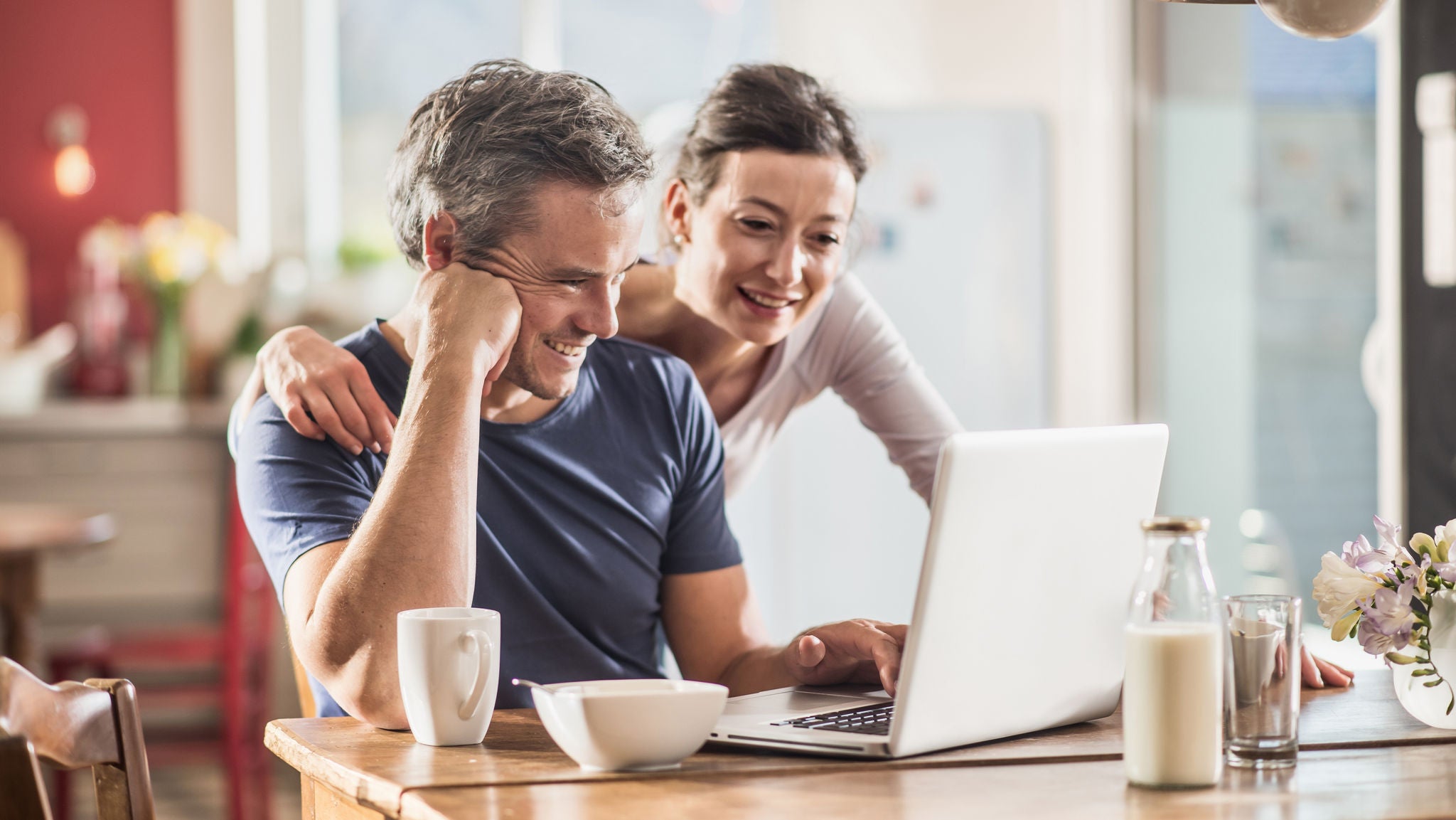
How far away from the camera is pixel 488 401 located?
154 centimetres

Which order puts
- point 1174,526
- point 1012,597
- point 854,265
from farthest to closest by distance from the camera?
point 854,265 < point 1012,597 < point 1174,526

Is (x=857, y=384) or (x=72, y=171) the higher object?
(x=72, y=171)

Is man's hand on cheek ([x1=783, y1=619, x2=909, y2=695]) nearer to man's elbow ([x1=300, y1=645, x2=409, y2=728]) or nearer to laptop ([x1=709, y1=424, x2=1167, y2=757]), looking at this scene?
laptop ([x1=709, y1=424, x2=1167, y2=757])

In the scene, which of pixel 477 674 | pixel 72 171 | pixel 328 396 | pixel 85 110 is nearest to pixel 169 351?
pixel 72 171

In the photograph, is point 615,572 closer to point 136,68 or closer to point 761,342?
point 761,342

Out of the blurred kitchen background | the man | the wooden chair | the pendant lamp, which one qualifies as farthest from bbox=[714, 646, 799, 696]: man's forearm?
the blurred kitchen background

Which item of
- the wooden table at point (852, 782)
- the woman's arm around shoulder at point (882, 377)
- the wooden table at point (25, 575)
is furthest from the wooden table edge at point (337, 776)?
the wooden table at point (25, 575)

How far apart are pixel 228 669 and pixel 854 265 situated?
180cm

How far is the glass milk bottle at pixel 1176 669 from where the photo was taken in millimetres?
958

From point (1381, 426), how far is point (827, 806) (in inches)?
110

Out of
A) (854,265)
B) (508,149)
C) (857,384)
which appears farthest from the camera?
(854,265)

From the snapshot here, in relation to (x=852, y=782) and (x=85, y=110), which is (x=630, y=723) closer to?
(x=852, y=782)

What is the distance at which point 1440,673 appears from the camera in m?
1.18

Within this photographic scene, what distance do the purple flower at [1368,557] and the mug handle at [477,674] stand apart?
65 centimetres
